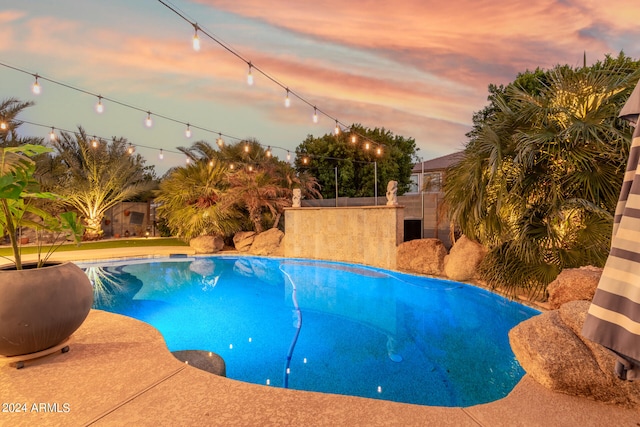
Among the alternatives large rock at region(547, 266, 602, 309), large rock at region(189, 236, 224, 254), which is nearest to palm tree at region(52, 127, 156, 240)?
large rock at region(189, 236, 224, 254)

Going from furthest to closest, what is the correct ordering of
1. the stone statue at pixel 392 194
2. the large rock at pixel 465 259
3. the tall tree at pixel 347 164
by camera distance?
the tall tree at pixel 347 164
the stone statue at pixel 392 194
the large rock at pixel 465 259

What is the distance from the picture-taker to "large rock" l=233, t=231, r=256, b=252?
43.7ft

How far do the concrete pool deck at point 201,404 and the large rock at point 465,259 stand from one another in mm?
5612

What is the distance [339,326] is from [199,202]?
10078mm

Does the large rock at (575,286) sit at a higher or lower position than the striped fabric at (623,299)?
lower

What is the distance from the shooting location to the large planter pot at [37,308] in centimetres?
228

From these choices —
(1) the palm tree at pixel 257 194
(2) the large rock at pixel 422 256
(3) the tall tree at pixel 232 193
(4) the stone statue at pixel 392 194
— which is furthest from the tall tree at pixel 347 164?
(2) the large rock at pixel 422 256

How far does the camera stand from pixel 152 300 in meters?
7.02

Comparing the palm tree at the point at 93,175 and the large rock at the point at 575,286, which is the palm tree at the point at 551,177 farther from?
the palm tree at the point at 93,175

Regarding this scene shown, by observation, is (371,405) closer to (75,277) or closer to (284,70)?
(75,277)

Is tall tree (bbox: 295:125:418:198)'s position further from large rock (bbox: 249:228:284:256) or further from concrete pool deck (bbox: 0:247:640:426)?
concrete pool deck (bbox: 0:247:640:426)

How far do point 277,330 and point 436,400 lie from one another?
2.81 m

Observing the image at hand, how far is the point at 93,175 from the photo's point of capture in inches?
613

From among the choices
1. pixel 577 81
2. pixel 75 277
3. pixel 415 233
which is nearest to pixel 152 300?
pixel 75 277
